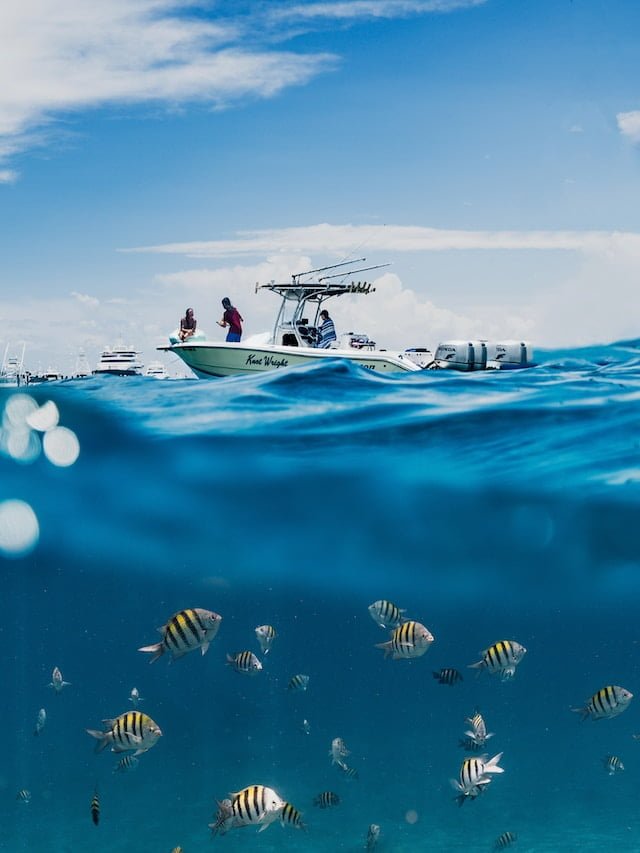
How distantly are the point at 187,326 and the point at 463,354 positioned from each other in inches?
340

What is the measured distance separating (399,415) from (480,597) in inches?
609

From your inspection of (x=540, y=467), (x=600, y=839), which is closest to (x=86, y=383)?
(x=540, y=467)

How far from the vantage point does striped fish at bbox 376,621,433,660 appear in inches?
295

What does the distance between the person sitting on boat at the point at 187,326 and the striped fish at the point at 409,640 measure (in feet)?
57.2

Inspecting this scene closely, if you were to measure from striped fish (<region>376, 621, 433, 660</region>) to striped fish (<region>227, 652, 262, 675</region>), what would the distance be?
4.20 ft

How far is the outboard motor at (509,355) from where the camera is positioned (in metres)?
20.6

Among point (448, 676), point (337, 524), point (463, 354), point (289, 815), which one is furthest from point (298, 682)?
point (463, 354)

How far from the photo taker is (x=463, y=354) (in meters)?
20.8

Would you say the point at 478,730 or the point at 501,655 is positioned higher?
the point at 501,655

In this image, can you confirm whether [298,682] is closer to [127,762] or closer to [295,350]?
[127,762]

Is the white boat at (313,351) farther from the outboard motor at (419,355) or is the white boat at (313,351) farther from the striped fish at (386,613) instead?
the striped fish at (386,613)

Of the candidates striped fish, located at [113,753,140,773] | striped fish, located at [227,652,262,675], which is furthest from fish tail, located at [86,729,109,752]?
striped fish, located at [227,652,262,675]

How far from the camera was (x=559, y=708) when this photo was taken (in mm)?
61750

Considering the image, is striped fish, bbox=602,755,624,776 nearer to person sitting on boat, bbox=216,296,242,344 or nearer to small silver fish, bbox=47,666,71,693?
small silver fish, bbox=47,666,71,693
